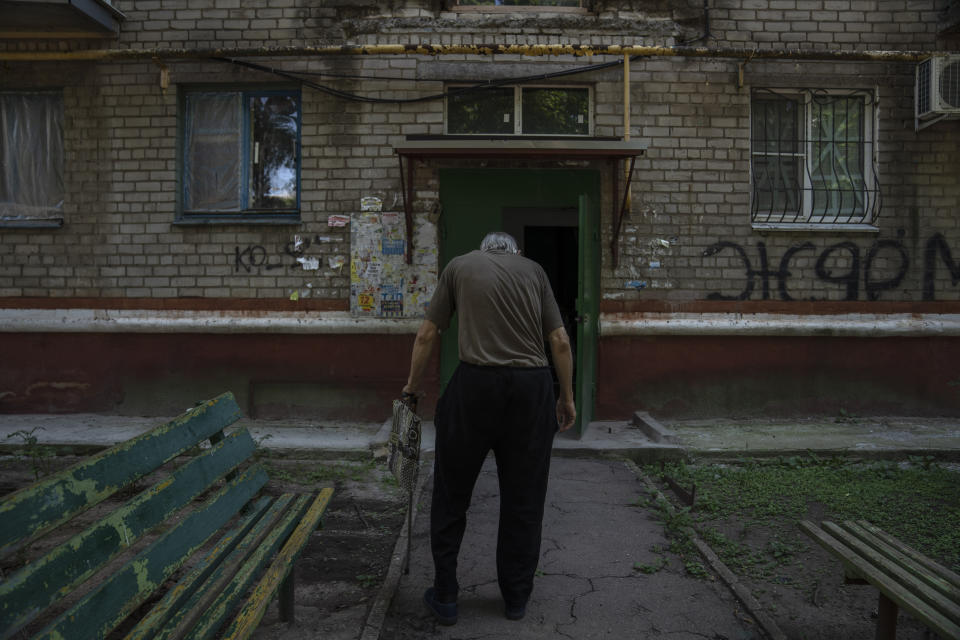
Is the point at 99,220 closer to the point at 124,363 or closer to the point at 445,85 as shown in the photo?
the point at 124,363

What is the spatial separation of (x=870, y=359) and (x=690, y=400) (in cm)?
192

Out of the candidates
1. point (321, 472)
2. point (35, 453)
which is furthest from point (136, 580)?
point (35, 453)

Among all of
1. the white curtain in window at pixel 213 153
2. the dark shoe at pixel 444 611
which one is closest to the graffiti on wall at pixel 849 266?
the dark shoe at pixel 444 611

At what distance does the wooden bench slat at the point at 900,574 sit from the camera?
6.81 feet

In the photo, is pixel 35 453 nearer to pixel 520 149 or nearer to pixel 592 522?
pixel 592 522

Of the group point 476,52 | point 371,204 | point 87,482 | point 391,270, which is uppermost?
point 476,52

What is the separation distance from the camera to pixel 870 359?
22.4 ft

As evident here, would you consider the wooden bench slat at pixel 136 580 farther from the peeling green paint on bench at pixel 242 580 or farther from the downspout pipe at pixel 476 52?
the downspout pipe at pixel 476 52

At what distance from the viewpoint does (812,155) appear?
279 inches

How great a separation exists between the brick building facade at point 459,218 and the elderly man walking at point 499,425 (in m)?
3.84

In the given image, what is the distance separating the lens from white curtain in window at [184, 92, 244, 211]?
7.02m

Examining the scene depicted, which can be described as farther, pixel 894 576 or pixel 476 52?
pixel 476 52

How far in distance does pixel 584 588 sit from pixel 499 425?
41.9 inches

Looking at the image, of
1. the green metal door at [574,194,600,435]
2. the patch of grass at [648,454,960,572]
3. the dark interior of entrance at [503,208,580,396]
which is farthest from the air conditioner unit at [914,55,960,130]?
the dark interior of entrance at [503,208,580,396]
